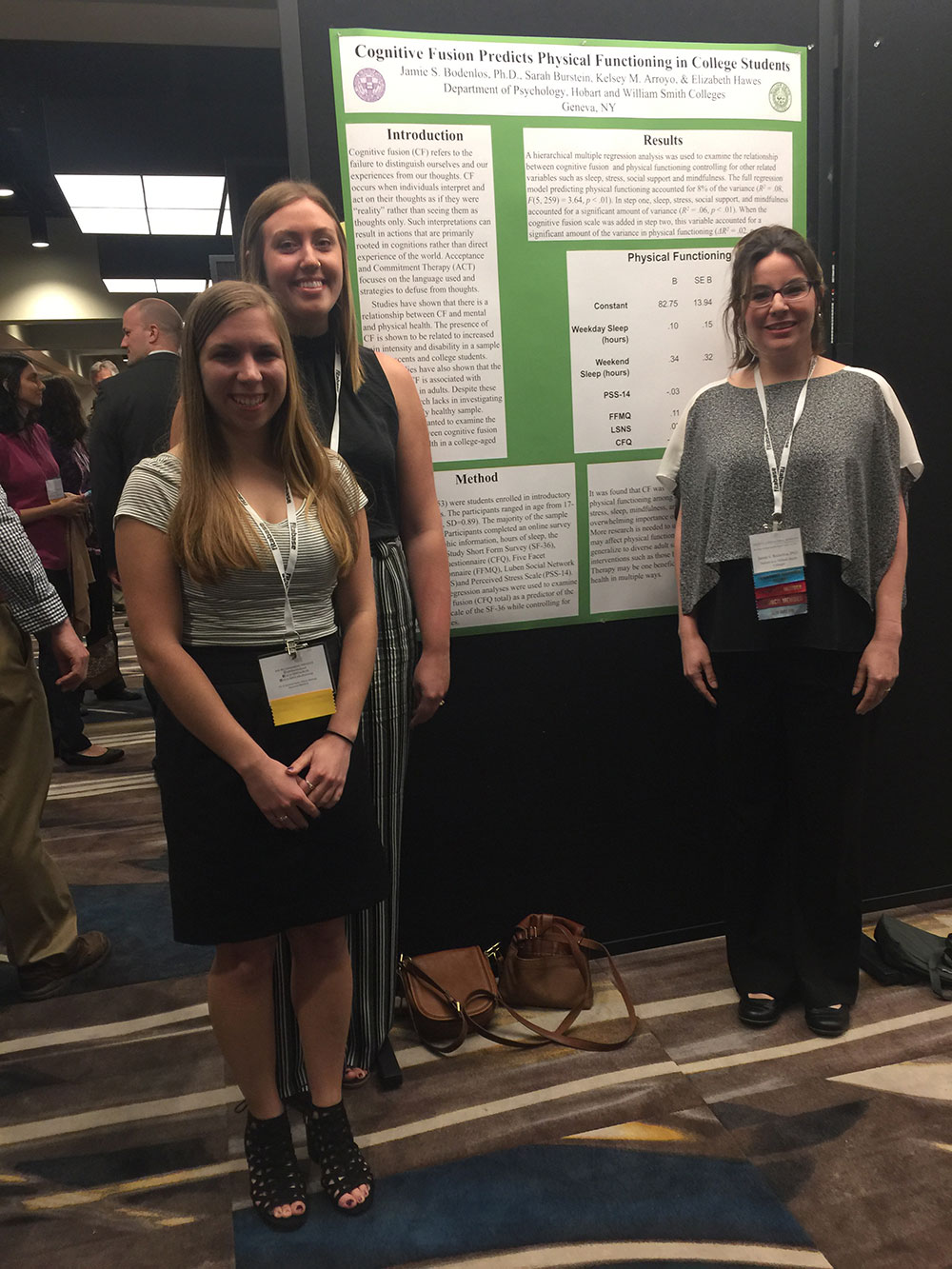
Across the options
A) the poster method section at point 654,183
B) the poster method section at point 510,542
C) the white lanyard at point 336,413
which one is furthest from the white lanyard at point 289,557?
the poster method section at point 654,183

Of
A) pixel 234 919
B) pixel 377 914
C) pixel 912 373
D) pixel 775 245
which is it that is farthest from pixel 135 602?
pixel 912 373

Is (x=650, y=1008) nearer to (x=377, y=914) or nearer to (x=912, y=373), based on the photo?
(x=377, y=914)

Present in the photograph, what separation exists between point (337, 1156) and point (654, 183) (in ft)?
6.96

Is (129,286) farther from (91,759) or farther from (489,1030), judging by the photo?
(489,1030)

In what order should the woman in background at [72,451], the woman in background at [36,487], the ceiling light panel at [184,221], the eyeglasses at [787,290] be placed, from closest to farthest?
1. the eyeglasses at [787,290]
2. the woman in background at [36,487]
3. the woman in background at [72,451]
4. the ceiling light panel at [184,221]

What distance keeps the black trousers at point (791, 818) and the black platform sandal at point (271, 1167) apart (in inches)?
41.8

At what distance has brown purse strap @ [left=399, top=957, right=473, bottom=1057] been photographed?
2008 millimetres

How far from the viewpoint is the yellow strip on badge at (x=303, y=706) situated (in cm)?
142

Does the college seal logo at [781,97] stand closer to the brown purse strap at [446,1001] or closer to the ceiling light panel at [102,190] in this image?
the brown purse strap at [446,1001]

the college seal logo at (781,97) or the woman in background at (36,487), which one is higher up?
the college seal logo at (781,97)

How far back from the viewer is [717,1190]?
156cm

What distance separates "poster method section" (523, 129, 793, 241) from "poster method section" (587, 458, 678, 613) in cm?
55

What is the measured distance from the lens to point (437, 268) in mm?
2029

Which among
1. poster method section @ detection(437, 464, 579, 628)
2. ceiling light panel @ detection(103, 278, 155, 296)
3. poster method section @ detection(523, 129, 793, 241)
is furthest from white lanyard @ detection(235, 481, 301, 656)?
ceiling light panel @ detection(103, 278, 155, 296)
